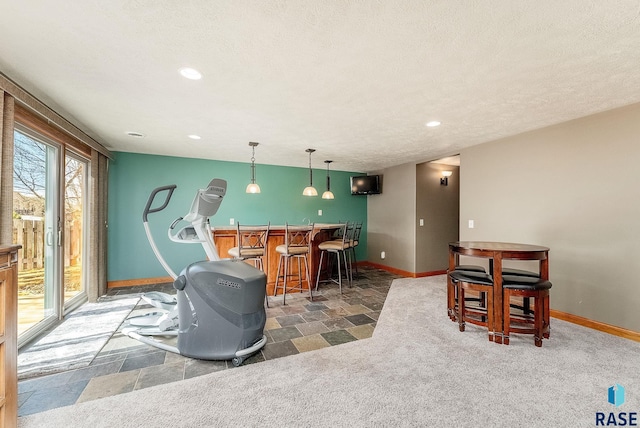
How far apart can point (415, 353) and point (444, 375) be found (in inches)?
14.2

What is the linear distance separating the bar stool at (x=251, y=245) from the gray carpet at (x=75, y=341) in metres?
1.54

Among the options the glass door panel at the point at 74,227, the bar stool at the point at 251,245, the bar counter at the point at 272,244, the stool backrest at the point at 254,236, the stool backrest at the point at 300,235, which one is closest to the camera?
the glass door panel at the point at 74,227

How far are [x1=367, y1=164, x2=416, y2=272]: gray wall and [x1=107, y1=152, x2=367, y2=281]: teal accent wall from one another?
1.51 m

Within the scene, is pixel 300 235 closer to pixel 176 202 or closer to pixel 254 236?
pixel 254 236

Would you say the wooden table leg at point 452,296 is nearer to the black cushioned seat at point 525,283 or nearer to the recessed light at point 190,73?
the black cushioned seat at point 525,283

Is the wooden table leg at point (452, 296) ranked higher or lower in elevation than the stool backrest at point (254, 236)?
lower

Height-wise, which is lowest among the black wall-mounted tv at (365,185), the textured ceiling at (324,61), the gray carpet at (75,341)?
the gray carpet at (75,341)

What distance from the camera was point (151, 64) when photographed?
203 centimetres

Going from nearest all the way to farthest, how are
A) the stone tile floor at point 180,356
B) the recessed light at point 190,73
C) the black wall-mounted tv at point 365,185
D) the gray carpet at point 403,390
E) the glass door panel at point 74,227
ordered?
the gray carpet at point 403,390 < the stone tile floor at point 180,356 < the recessed light at point 190,73 < the glass door panel at point 74,227 < the black wall-mounted tv at point 365,185

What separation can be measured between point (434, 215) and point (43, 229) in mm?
6076

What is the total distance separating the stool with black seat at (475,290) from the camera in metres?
2.71

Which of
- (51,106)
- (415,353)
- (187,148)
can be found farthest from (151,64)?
(415,353)

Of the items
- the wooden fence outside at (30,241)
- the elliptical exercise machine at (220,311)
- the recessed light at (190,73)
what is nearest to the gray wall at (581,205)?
the elliptical exercise machine at (220,311)

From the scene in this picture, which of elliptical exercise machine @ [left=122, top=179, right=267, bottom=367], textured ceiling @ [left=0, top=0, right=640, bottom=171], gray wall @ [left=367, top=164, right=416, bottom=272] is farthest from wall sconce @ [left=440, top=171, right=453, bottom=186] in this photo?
elliptical exercise machine @ [left=122, top=179, right=267, bottom=367]
